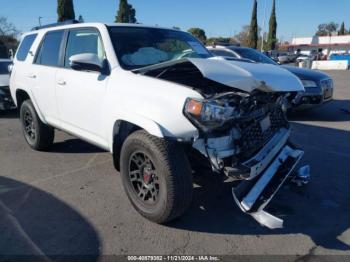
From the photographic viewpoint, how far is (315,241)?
3059 millimetres

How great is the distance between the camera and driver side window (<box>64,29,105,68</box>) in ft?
13.0

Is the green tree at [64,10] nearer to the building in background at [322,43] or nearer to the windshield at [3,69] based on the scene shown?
the windshield at [3,69]

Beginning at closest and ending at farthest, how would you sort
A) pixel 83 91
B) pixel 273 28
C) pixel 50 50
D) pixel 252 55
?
1. pixel 83 91
2. pixel 50 50
3. pixel 252 55
4. pixel 273 28

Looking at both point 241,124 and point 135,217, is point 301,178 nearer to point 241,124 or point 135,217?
point 241,124

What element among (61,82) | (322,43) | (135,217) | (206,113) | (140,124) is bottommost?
(135,217)

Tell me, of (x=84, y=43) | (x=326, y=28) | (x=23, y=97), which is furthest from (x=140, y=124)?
(x=326, y=28)

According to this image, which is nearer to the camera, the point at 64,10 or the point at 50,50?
the point at 50,50

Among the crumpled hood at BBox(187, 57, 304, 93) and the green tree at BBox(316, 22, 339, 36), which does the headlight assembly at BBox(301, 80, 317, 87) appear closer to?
the crumpled hood at BBox(187, 57, 304, 93)

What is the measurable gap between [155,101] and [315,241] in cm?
192

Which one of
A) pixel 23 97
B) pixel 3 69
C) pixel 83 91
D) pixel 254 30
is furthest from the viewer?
pixel 254 30

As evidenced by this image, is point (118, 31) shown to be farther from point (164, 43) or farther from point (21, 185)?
point (21, 185)

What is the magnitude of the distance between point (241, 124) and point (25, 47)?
4239 millimetres

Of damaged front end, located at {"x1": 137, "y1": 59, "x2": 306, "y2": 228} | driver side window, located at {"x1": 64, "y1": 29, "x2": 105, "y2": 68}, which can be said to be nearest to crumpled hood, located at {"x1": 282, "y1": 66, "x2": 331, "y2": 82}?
damaged front end, located at {"x1": 137, "y1": 59, "x2": 306, "y2": 228}

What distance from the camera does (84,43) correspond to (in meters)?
4.24
